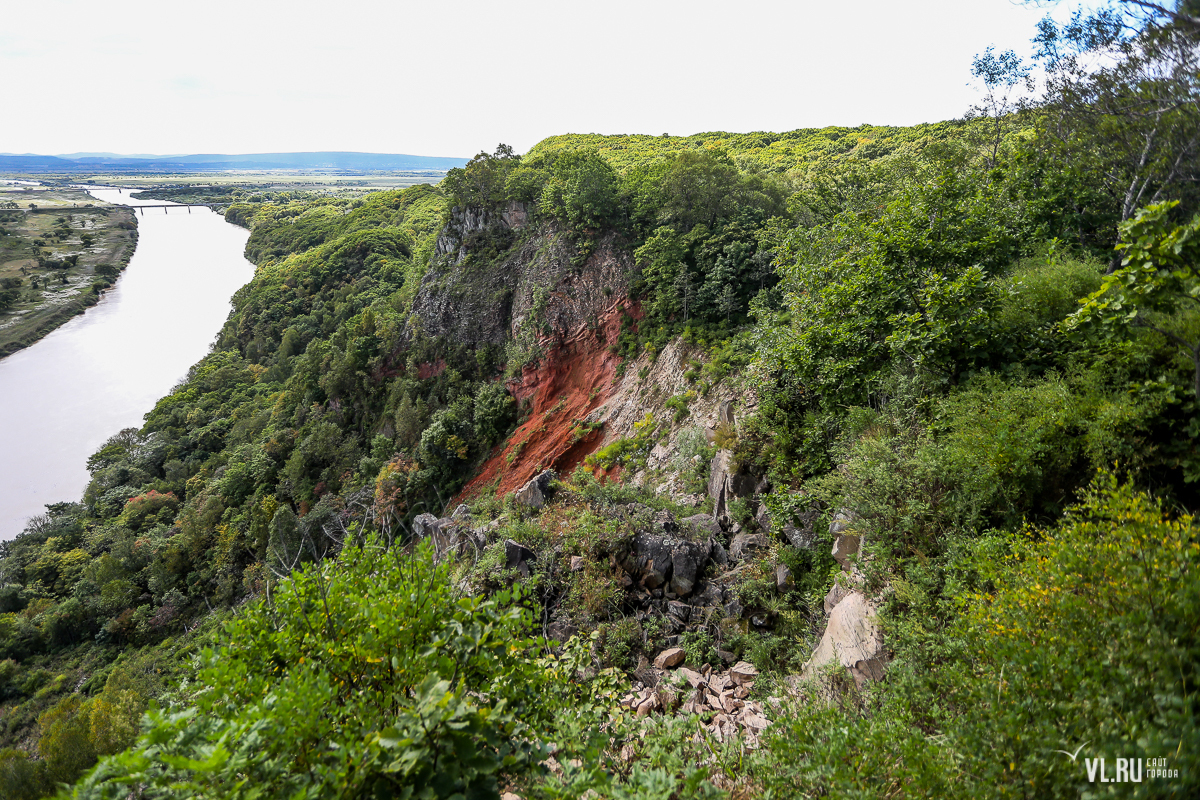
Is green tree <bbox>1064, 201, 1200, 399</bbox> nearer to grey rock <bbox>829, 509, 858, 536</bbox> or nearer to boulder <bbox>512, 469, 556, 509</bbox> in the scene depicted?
grey rock <bbox>829, 509, 858, 536</bbox>

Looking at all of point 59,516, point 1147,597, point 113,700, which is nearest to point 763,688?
point 1147,597

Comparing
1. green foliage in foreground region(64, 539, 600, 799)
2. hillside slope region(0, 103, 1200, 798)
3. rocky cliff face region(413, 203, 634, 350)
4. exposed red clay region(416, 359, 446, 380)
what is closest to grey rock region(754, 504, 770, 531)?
hillside slope region(0, 103, 1200, 798)

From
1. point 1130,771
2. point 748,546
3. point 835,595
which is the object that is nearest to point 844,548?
point 835,595

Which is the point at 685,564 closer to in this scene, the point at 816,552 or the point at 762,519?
the point at 762,519

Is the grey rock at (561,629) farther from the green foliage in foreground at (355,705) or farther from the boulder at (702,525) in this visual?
the green foliage in foreground at (355,705)

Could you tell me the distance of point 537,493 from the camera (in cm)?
1425

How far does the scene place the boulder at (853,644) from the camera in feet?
19.4

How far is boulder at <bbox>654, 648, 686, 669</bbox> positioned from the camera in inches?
317

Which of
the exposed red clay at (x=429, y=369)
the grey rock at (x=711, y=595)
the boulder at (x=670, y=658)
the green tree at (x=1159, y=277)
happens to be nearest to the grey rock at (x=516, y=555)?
the boulder at (x=670, y=658)

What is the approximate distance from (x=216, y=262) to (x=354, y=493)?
379 feet

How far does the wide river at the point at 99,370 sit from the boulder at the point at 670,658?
6176 cm

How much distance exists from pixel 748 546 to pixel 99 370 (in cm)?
8989

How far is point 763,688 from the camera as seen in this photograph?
7.04 metres

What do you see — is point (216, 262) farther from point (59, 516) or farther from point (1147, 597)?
point (1147, 597)
